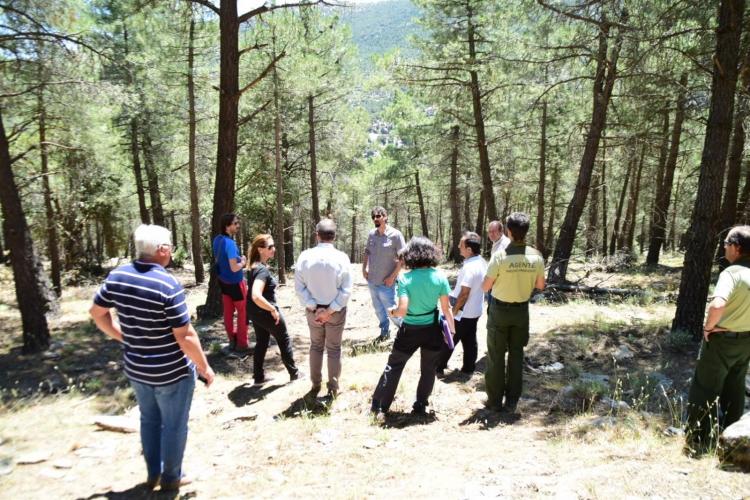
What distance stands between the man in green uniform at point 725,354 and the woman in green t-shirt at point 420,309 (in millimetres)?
2259

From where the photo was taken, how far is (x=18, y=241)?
8.06 meters

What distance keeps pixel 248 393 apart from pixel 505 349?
3359 millimetres

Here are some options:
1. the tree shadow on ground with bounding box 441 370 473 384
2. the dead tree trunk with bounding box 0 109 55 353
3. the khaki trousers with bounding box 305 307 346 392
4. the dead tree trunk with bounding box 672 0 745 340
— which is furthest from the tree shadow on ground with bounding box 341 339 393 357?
the dead tree trunk with bounding box 0 109 55 353

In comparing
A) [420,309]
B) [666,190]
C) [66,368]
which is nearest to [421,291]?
[420,309]

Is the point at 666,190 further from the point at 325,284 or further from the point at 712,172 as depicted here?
the point at 325,284

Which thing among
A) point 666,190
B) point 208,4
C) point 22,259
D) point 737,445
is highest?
point 208,4

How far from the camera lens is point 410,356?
465 centimetres

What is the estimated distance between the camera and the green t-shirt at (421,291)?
4.54 meters

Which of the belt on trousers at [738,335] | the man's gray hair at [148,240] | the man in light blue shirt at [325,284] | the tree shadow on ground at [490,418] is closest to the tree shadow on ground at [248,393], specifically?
the man in light blue shirt at [325,284]

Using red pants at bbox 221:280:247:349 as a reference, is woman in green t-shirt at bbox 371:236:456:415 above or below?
above

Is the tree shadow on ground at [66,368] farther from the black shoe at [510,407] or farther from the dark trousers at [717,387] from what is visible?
the dark trousers at [717,387]

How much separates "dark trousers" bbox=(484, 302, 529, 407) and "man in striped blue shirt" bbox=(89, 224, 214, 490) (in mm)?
2902

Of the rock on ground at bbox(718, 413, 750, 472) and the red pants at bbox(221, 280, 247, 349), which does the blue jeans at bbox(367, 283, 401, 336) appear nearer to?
the red pants at bbox(221, 280, 247, 349)

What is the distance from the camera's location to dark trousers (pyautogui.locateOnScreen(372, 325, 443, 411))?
15.3 ft
